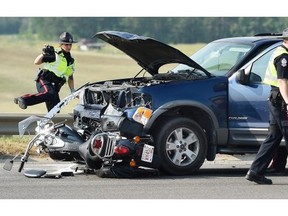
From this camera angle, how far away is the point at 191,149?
1188cm

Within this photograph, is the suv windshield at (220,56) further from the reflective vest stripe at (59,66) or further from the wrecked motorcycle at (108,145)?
the reflective vest stripe at (59,66)

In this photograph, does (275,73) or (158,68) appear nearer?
(275,73)

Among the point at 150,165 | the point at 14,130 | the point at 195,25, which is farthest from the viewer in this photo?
the point at 195,25

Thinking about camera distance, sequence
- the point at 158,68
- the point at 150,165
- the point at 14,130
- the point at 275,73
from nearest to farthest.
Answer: the point at 275,73 → the point at 150,165 → the point at 158,68 → the point at 14,130

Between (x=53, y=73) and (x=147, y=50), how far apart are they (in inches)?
91.4

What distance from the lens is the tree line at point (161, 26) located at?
50.0 metres

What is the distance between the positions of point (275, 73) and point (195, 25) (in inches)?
1893

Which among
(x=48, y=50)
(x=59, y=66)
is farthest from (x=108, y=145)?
(x=59, y=66)

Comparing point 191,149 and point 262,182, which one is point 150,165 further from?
point 262,182

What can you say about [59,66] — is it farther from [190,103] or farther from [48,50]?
[190,103]

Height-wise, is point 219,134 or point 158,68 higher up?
point 158,68

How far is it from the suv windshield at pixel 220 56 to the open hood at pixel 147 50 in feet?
1.13

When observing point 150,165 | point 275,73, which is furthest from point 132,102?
point 275,73

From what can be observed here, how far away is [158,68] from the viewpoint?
13086 mm
